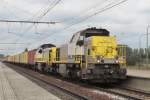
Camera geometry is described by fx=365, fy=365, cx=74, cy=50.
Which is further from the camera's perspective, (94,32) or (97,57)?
(94,32)

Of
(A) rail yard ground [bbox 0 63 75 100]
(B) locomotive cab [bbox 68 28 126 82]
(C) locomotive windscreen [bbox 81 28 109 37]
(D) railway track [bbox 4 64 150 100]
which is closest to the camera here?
(D) railway track [bbox 4 64 150 100]

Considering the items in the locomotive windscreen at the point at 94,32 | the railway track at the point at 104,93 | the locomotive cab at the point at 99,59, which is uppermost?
the locomotive windscreen at the point at 94,32

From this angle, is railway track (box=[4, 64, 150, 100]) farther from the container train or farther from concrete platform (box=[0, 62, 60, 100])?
concrete platform (box=[0, 62, 60, 100])

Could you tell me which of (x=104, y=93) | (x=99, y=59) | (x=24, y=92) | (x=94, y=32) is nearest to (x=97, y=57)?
(x=99, y=59)

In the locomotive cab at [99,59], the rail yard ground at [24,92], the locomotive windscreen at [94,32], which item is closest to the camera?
the rail yard ground at [24,92]

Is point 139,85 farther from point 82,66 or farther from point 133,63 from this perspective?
point 133,63

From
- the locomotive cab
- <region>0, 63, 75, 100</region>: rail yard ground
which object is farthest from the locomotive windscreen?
<region>0, 63, 75, 100</region>: rail yard ground

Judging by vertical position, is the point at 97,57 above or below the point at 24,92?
above

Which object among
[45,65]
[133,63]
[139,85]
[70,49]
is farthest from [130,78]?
[133,63]

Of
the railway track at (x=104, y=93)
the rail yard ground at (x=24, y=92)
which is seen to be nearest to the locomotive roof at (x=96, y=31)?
the railway track at (x=104, y=93)

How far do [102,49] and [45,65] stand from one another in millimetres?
18735

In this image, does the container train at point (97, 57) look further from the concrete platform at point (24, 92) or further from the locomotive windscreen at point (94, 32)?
the concrete platform at point (24, 92)

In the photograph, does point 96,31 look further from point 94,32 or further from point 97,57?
point 97,57

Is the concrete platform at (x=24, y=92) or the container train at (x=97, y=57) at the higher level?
the container train at (x=97, y=57)
